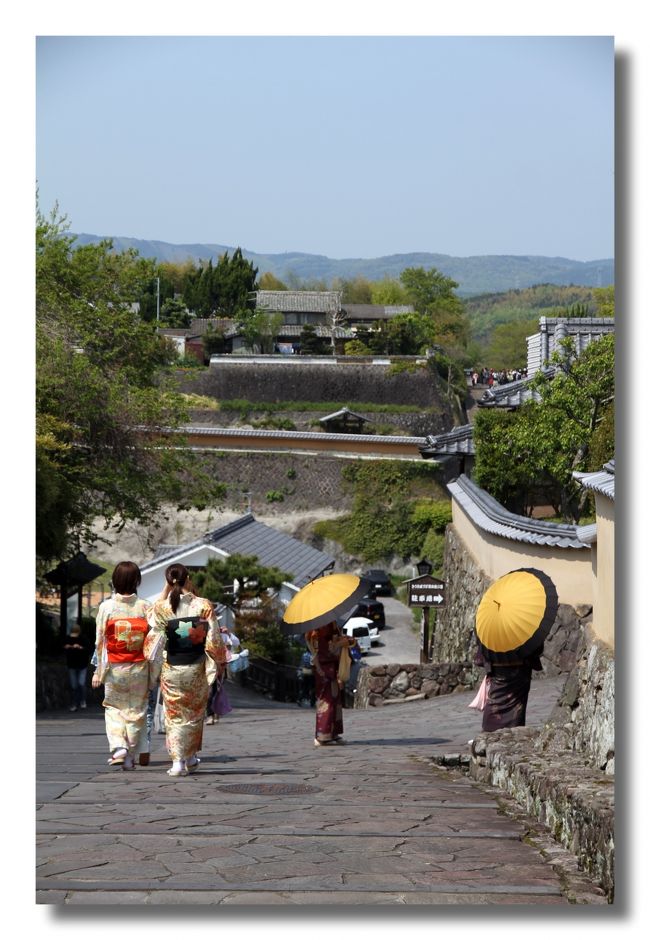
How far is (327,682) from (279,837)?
3.81 metres

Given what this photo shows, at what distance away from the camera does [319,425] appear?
152 feet

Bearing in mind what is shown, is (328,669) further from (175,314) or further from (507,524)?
(175,314)

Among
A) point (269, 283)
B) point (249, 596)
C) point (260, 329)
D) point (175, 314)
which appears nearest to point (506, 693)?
point (249, 596)

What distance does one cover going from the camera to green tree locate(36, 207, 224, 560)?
12.8 meters

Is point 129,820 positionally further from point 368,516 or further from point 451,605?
point 368,516

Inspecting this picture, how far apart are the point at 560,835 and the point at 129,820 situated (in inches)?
72.3

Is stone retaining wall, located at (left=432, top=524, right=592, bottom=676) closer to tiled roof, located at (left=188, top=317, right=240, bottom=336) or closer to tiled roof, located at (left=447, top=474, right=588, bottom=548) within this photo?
tiled roof, located at (left=447, top=474, right=588, bottom=548)

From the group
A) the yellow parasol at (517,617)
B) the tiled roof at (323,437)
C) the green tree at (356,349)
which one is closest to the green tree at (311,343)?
the green tree at (356,349)

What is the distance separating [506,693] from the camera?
783 centimetres

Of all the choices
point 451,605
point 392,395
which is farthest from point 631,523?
point 392,395

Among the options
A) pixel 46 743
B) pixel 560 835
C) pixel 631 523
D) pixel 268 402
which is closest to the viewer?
pixel 560 835

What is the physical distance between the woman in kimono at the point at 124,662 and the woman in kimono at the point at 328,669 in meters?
1.82

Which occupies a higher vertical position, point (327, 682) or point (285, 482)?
point (285, 482)

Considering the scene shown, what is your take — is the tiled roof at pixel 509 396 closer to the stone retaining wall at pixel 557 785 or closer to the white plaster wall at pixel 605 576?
the stone retaining wall at pixel 557 785
